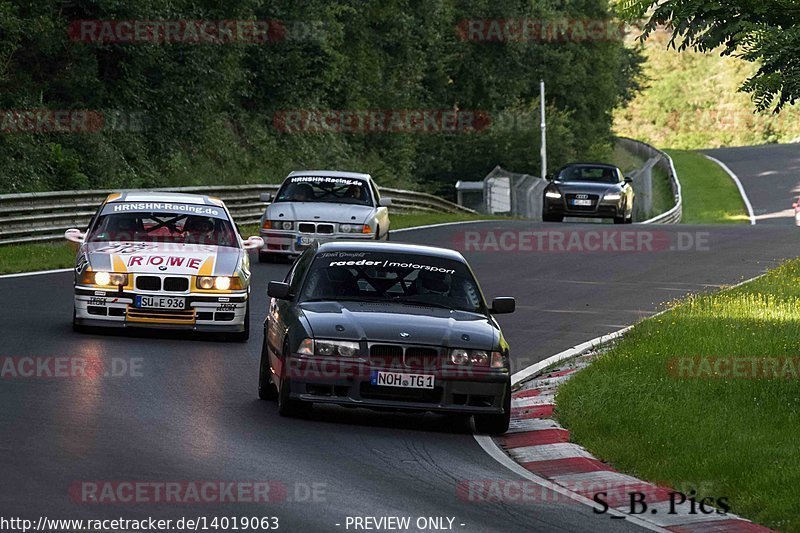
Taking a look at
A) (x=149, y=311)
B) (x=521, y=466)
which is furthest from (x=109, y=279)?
(x=521, y=466)

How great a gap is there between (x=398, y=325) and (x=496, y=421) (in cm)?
108

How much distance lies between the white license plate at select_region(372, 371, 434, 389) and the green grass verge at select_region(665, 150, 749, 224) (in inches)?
1901

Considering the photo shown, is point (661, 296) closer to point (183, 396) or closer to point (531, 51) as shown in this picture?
point (183, 396)

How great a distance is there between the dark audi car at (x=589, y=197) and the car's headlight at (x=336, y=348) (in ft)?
89.4

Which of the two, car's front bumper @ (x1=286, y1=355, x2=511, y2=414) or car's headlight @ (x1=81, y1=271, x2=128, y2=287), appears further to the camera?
car's headlight @ (x1=81, y1=271, x2=128, y2=287)

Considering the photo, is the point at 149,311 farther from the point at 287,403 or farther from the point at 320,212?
the point at 320,212

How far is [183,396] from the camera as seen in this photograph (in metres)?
12.9

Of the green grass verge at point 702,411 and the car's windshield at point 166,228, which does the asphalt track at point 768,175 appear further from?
the car's windshield at point 166,228

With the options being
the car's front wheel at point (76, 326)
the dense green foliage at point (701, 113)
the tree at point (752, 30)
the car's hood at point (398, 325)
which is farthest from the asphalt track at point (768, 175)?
the car's hood at point (398, 325)

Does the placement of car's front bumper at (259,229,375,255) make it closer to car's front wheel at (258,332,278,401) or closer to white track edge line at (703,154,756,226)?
car's front wheel at (258,332,278,401)

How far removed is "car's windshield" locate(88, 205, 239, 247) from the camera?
1723cm

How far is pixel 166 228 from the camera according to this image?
58.3ft

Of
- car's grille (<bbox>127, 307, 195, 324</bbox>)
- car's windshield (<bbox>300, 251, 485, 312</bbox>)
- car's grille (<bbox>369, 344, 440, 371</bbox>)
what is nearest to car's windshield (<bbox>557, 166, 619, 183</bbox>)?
car's grille (<bbox>127, 307, 195, 324</bbox>)

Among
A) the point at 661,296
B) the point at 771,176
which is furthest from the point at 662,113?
the point at 661,296
